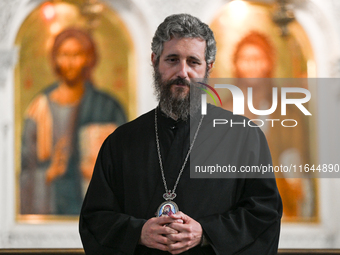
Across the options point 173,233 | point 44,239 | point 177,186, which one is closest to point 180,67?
point 177,186

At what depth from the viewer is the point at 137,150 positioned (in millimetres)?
2170

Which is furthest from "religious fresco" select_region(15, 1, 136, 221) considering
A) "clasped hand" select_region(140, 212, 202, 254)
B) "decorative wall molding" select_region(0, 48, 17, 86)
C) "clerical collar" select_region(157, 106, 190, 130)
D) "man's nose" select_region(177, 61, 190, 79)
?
"clasped hand" select_region(140, 212, 202, 254)

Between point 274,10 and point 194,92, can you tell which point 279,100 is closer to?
point 274,10

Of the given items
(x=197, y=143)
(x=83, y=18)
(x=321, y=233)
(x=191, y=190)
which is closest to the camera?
(x=191, y=190)

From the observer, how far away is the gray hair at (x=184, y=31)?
6.73ft

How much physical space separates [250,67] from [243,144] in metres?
2.66

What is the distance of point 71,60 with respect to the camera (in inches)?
181

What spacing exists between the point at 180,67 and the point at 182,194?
62 cm

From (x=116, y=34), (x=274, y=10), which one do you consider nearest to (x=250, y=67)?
(x=274, y=10)

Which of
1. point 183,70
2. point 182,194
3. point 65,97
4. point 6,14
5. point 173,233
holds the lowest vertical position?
point 173,233

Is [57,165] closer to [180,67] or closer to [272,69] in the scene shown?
[272,69]

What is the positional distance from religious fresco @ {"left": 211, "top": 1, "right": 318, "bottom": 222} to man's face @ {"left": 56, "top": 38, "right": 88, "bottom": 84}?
1.48 meters

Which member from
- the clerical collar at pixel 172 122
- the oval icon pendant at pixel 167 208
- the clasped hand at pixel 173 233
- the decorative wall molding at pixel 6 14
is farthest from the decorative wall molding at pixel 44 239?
the clasped hand at pixel 173 233

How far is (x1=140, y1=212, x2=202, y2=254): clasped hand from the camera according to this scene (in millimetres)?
1719
